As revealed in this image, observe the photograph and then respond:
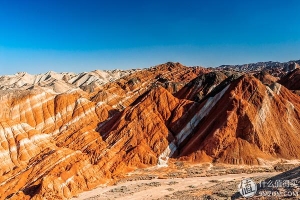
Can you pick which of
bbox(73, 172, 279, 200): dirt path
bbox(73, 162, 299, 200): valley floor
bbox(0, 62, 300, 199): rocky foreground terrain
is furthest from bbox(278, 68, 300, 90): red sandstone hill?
bbox(73, 172, 279, 200): dirt path

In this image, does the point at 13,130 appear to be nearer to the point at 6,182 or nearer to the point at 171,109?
the point at 6,182

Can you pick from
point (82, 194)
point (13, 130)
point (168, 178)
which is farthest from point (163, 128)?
point (13, 130)

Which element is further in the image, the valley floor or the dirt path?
the dirt path

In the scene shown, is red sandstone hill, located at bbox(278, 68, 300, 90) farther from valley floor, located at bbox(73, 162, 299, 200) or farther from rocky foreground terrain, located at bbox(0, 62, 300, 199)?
valley floor, located at bbox(73, 162, 299, 200)

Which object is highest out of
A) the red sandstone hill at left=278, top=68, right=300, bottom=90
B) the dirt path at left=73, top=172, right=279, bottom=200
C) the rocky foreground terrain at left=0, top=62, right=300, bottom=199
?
the red sandstone hill at left=278, top=68, right=300, bottom=90

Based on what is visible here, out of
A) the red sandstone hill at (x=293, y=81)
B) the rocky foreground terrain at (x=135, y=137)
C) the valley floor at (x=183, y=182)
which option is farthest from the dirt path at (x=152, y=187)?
the red sandstone hill at (x=293, y=81)

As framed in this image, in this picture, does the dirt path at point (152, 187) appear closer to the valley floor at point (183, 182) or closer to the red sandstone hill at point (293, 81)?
the valley floor at point (183, 182)
